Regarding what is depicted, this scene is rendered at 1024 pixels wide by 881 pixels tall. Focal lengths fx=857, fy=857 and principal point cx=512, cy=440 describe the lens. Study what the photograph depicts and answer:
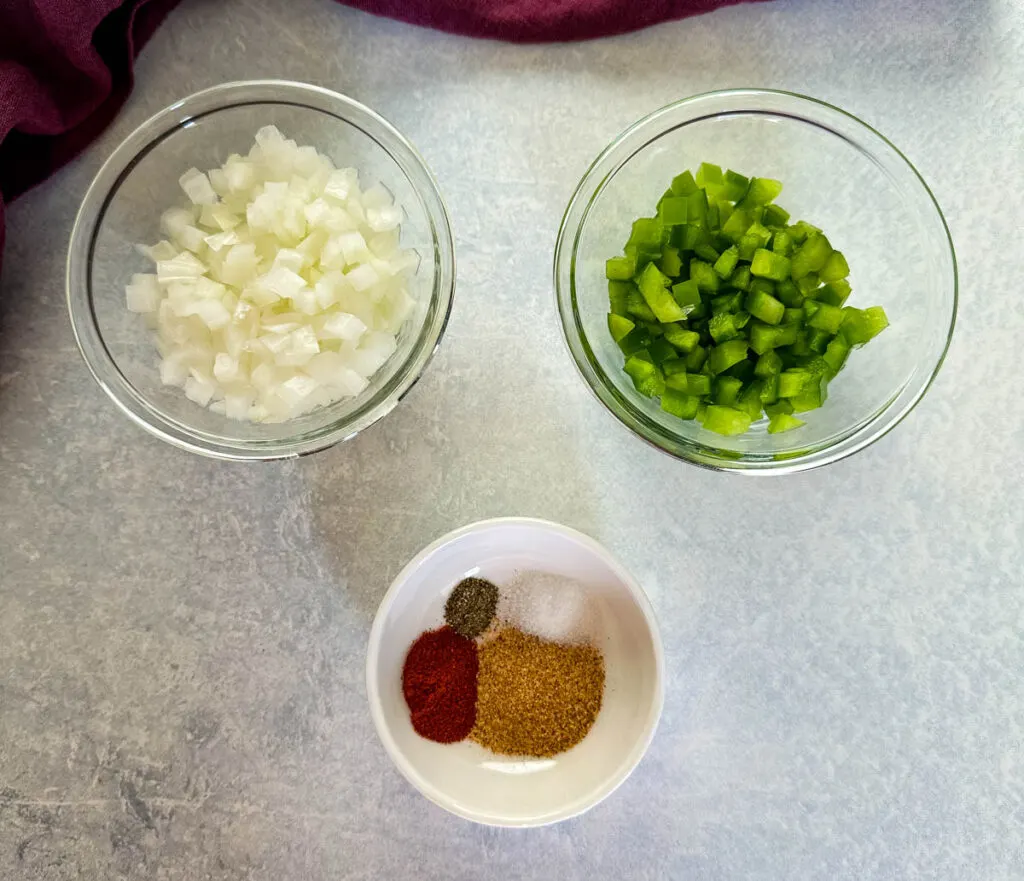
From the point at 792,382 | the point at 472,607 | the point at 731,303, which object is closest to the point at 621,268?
the point at 731,303

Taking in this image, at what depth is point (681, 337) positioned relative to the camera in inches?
39.9

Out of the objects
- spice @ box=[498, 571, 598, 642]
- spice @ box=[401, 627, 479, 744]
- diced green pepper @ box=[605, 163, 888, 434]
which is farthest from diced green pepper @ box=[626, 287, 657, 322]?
spice @ box=[401, 627, 479, 744]

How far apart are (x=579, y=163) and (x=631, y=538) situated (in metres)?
0.55

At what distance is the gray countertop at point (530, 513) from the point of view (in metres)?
1.25

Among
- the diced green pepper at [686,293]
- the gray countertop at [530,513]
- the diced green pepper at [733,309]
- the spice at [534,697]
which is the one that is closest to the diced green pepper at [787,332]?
the diced green pepper at [733,309]

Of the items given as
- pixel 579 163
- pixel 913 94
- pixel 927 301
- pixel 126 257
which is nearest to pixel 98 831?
pixel 126 257

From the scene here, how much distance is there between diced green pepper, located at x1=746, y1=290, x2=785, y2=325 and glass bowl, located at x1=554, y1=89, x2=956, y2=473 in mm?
174

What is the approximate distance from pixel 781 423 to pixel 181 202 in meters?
0.85

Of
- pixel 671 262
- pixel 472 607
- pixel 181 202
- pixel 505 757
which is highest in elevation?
pixel 671 262

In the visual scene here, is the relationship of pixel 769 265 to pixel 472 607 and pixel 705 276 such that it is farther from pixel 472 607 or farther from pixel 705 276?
pixel 472 607

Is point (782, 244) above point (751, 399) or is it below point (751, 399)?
above

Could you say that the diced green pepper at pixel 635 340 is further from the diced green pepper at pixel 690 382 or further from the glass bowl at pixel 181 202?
the glass bowl at pixel 181 202

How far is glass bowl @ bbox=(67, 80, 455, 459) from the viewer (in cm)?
112

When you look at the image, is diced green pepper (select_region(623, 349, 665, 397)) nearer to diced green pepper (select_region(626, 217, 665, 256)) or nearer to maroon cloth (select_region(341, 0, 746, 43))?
diced green pepper (select_region(626, 217, 665, 256))
